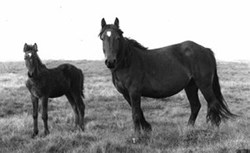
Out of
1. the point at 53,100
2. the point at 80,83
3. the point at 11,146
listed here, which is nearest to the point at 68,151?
the point at 11,146

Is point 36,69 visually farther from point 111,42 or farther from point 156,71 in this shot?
point 156,71

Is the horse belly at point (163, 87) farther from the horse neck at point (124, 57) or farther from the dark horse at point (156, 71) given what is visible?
the horse neck at point (124, 57)

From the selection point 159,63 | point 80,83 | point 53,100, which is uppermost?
point 159,63

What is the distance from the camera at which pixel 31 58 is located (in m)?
6.91

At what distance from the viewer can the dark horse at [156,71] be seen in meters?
6.32

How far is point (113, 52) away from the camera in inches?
233

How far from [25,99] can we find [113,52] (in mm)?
8458

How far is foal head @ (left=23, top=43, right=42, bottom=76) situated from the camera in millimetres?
6882

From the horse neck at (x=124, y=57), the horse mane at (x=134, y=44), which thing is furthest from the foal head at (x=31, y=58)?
the horse mane at (x=134, y=44)

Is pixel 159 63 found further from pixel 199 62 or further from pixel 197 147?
pixel 197 147

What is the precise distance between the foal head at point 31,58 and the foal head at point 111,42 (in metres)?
1.82

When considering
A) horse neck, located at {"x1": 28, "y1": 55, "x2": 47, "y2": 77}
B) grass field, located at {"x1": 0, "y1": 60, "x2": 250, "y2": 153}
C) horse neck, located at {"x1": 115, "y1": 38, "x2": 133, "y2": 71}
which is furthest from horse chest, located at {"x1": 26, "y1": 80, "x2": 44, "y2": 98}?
horse neck, located at {"x1": 115, "y1": 38, "x2": 133, "y2": 71}

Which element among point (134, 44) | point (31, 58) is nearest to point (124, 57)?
point (134, 44)

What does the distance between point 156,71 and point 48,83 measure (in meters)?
2.74
